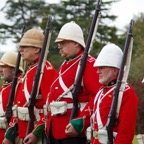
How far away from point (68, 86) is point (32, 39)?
121 cm

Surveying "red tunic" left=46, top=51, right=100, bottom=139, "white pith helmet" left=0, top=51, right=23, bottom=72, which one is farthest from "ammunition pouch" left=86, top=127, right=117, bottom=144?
"white pith helmet" left=0, top=51, right=23, bottom=72

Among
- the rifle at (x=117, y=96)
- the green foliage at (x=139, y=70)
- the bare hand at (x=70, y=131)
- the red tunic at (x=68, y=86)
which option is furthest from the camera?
the green foliage at (x=139, y=70)

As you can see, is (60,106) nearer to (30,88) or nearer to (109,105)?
(30,88)

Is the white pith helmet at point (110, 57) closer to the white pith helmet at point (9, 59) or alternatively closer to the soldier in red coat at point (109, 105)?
the soldier in red coat at point (109, 105)

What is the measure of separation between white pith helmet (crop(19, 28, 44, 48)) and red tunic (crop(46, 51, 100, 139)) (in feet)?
2.58

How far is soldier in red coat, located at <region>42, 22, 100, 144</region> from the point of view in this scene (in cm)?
937

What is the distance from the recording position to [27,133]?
10.1 meters

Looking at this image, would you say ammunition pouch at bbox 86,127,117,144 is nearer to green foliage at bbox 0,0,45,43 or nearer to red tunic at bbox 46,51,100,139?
red tunic at bbox 46,51,100,139

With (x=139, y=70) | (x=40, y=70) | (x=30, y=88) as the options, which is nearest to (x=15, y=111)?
(x=30, y=88)

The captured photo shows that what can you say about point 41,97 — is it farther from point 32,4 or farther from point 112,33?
point 32,4

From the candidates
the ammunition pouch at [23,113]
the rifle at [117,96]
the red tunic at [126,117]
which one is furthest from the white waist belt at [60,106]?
the rifle at [117,96]

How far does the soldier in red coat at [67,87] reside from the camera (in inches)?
369

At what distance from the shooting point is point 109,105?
8516mm

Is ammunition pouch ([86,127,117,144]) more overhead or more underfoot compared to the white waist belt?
more underfoot
